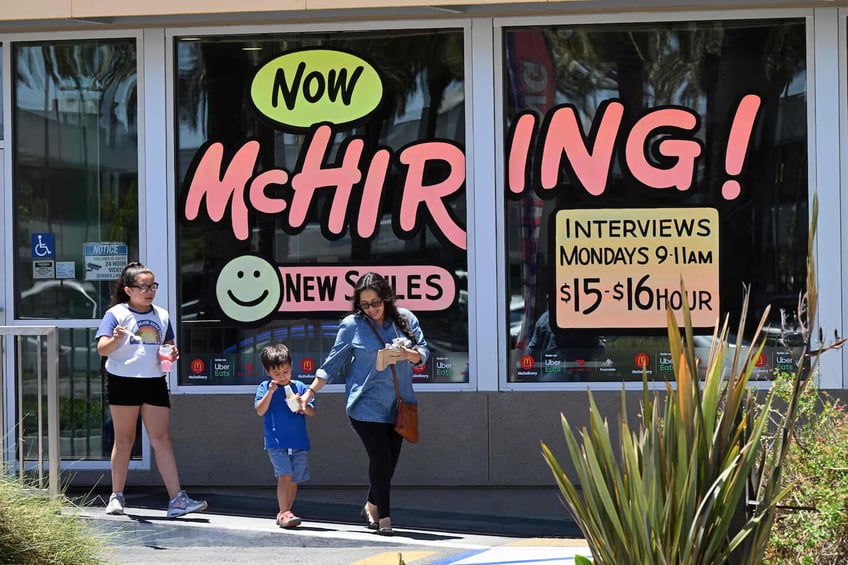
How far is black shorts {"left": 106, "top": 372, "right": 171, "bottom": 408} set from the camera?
8.13 m

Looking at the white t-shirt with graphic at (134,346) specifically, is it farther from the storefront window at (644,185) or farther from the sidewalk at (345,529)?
the storefront window at (644,185)

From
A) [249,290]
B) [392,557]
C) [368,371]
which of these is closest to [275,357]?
[368,371]

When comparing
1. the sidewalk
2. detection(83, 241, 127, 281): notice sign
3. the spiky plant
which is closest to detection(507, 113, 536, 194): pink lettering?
the sidewalk

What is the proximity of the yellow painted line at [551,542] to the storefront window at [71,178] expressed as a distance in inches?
157

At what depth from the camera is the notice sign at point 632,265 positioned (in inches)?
356

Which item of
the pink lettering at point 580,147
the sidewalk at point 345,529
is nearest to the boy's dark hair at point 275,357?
the sidewalk at point 345,529

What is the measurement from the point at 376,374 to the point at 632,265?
2.46 m

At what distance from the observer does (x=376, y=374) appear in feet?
25.1

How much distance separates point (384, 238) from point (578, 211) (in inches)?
58.8

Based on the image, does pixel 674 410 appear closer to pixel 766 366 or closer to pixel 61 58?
pixel 766 366

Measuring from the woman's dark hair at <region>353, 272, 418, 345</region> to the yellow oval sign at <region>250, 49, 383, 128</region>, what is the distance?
2020 mm

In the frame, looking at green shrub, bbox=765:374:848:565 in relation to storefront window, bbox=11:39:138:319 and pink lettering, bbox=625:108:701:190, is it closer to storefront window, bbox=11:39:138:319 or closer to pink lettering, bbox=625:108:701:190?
pink lettering, bbox=625:108:701:190

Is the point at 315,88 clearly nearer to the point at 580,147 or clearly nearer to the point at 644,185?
the point at 580,147

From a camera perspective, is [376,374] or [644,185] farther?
[644,185]
